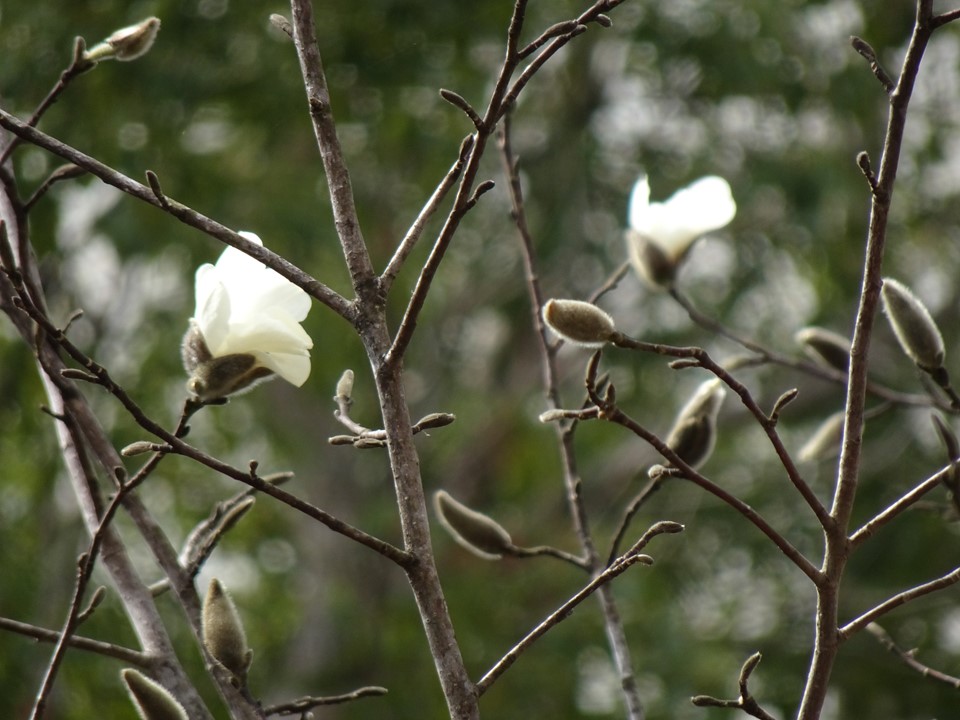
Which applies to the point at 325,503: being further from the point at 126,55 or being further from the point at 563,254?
the point at 126,55

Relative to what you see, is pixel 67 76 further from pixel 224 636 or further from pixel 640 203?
pixel 640 203

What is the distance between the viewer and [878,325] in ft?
13.2

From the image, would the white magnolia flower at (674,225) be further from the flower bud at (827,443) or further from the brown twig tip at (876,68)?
the brown twig tip at (876,68)

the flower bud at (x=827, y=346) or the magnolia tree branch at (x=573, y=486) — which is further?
the flower bud at (x=827, y=346)

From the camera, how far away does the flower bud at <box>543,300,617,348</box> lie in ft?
2.80

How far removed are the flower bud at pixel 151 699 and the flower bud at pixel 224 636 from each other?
57 millimetres

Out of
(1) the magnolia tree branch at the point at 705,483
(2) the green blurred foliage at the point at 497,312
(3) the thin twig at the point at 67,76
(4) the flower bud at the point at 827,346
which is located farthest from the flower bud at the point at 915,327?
(2) the green blurred foliage at the point at 497,312

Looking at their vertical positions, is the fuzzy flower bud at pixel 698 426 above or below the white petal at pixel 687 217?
below

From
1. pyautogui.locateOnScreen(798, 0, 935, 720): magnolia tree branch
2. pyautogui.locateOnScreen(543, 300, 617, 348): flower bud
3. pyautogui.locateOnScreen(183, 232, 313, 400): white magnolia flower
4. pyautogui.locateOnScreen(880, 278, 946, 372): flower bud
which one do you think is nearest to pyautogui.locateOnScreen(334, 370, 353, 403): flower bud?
pyautogui.locateOnScreen(183, 232, 313, 400): white magnolia flower

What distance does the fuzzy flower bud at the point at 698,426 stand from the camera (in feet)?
3.79

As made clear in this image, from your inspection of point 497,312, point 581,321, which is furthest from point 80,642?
point 497,312

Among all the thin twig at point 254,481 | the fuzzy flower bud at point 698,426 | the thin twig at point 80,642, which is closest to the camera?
the thin twig at point 254,481

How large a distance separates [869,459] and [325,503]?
198 cm

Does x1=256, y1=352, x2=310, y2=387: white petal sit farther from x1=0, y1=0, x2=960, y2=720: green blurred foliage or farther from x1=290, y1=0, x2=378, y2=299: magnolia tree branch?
x1=0, y1=0, x2=960, y2=720: green blurred foliage
